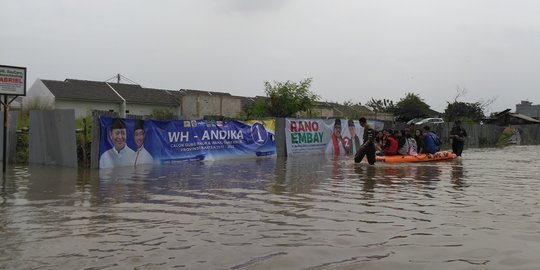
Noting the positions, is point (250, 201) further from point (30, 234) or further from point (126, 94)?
point (126, 94)

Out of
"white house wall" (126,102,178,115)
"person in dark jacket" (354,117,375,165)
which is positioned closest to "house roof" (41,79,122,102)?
"white house wall" (126,102,178,115)

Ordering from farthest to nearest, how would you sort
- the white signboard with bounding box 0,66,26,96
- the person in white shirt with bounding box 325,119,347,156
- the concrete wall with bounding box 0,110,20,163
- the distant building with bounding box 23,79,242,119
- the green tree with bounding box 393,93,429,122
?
1. the green tree with bounding box 393,93,429,122
2. the distant building with bounding box 23,79,242,119
3. the person in white shirt with bounding box 325,119,347,156
4. the concrete wall with bounding box 0,110,20,163
5. the white signboard with bounding box 0,66,26,96

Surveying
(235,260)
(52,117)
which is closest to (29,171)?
(52,117)

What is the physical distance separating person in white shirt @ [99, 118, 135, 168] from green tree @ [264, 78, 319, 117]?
2454 cm

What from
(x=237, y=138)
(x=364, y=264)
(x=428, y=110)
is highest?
(x=428, y=110)

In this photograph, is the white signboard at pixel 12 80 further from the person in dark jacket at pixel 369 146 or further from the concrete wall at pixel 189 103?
the concrete wall at pixel 189 103

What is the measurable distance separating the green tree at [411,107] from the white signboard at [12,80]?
180 ft

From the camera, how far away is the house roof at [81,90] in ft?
149

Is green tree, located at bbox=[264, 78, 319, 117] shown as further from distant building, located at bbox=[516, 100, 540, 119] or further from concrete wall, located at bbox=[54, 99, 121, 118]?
distant building, located at bbox=[516, 100, 540, 119]

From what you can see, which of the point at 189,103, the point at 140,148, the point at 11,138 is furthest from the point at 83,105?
the point at 140,148

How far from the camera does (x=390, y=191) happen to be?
9438 mm

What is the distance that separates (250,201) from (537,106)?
326 feet

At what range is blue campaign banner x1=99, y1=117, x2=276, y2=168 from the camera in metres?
14.2

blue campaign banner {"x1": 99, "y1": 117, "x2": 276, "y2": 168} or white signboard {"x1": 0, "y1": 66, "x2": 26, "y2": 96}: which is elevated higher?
white signboard {"x1": 0, "y1": 66, "x2": 26, "y2": 96}
